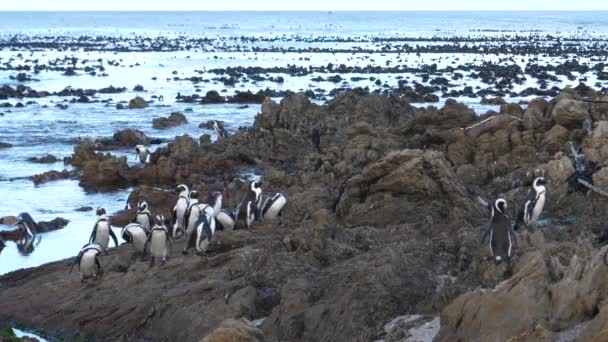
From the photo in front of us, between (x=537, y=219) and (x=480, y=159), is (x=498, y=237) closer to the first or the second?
(x=537, y=219)

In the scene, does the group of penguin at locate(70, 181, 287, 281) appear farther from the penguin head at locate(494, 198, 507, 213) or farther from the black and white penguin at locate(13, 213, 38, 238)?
the penguin head at locate(494, 198, 507, 213)

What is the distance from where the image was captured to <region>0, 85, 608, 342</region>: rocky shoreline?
26.8ft

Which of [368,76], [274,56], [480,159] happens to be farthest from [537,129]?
[274,56]

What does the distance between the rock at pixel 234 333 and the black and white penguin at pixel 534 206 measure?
18.0ft

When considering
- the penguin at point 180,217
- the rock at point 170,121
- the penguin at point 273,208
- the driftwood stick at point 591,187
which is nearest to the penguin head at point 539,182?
the driftwood stick at point 591,187

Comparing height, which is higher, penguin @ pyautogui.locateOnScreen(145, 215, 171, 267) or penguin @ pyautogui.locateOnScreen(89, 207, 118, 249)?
penguin @ pyautogui.locateOnScreen(145, 215, 171, 267)

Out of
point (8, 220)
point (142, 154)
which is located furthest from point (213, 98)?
point (8, 220)

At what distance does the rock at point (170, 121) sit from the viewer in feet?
105

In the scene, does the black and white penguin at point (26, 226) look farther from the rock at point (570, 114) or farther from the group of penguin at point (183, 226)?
the rock at point (570, 114)

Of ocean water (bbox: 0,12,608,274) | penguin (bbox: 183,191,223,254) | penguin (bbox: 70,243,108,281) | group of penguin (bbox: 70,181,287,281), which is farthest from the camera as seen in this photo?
ocean water (bbox: 0,12,608,274)

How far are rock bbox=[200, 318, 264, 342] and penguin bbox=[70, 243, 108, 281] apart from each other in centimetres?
539

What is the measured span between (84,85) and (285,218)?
117 ft

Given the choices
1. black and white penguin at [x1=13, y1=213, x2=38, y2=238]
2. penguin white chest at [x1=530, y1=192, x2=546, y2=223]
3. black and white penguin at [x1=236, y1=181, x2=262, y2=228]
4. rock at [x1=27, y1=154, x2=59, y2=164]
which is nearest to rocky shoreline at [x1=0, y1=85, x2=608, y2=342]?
penguin white chest at [x1=530, y1=192, x2=546, y2=223]

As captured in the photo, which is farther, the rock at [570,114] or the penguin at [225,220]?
the rock at [570,114]
